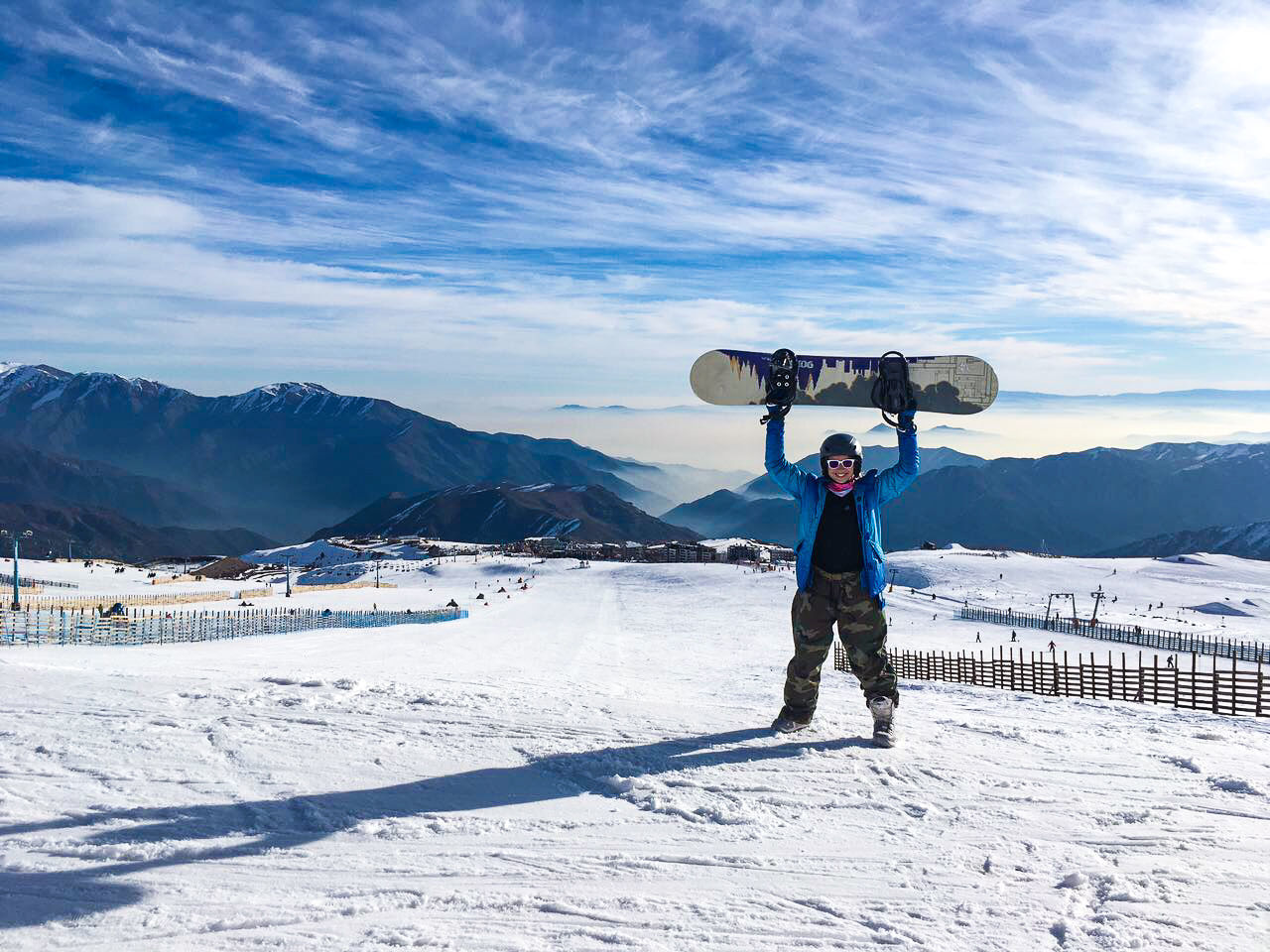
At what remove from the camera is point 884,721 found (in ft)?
23.3

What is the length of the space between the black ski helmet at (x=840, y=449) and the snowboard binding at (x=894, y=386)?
51cm

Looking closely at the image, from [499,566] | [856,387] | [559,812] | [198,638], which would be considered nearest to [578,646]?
[198,638]

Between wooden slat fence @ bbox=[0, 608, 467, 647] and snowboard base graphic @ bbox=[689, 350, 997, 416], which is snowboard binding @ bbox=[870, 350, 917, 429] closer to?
snowboard base graphic @ bbox=[689, 350, 997, 416]

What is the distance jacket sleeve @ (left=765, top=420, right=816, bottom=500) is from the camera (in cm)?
784

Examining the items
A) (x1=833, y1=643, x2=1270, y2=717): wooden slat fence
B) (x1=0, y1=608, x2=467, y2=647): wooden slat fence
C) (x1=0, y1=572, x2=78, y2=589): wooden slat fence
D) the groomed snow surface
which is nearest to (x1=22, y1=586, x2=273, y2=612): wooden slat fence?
(x1=0, y1=608, x2=467, y2=647): wooden slat fence

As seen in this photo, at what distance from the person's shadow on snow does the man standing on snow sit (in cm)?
93

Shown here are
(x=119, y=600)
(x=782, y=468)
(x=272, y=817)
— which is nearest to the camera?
(x=272, y=817)

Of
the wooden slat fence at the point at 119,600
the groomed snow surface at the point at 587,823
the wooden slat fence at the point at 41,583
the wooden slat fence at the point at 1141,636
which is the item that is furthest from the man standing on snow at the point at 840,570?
the wooden slat fence at the point at 41,583

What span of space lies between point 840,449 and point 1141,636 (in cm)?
5734

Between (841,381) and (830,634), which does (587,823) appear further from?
(841,381)

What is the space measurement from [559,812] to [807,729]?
3115 mm

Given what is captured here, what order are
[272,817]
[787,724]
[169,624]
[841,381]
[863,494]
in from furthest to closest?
1. [169,624]
2. [841,381]
3. [863,494]
4. [787,724]
5. [272,817]

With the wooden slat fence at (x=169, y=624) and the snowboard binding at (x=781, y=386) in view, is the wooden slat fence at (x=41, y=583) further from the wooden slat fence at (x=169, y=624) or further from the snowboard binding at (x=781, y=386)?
the snowboard binding at (x=781, y=386)

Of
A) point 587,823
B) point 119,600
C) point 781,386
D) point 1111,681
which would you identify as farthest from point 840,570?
A: point 119,600
